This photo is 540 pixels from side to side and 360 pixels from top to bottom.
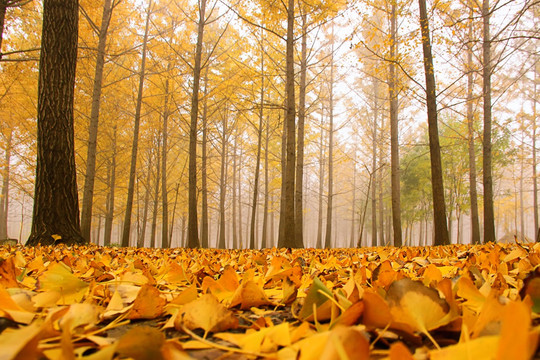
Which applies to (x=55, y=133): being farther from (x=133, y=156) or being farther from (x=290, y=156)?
(x=133, y=156)

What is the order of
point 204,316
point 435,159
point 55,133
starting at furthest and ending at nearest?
point 435,159 < point 55,133 < point 204,316

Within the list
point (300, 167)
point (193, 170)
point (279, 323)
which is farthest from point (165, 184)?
point (279, 323)

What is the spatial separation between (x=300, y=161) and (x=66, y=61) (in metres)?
6.74

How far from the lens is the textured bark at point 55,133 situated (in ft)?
13.1

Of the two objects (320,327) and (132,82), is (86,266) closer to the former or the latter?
(320,327)

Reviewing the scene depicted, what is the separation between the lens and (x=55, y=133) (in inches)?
161

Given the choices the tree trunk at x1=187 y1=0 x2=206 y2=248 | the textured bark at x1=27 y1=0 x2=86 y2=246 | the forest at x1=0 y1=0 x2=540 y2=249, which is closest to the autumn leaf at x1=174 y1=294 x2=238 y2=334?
the forest at x1=0 y1=0 x2=540 y2=249

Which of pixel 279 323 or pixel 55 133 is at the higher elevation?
pixel 55 133

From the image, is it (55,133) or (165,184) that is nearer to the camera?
(55,133)

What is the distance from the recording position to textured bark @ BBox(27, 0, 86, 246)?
4.00 meters

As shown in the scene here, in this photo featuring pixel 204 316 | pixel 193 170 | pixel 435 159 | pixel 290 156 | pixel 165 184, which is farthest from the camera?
pixel 165 184

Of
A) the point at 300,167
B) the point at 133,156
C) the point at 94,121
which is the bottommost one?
the point at 300,167

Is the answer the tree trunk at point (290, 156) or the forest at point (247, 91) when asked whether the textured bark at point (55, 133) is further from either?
the tree trunk at point (290, 156)

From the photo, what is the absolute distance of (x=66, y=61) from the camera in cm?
421
